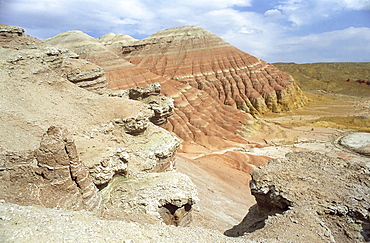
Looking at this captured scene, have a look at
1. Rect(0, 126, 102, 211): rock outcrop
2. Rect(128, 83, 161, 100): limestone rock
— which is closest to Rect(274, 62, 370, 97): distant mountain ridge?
Rect(128, 83, 161, 100): limestone rock

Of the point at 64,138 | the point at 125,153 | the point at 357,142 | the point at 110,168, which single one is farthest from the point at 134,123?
the point at 357,142

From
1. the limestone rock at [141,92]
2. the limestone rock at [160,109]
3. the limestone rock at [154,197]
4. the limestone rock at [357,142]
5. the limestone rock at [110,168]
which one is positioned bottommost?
the limestone rock at [357,142]

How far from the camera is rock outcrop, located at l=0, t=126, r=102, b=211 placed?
6320 mm

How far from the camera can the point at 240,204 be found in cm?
1630

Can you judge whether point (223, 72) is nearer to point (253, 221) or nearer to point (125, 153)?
point (253, 221)

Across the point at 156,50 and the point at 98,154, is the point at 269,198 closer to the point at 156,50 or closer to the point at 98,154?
the point at 98,154

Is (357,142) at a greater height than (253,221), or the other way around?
(253,221)

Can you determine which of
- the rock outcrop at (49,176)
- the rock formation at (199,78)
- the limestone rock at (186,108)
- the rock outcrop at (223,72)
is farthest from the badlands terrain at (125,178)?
the rock outcrop at (223,72)

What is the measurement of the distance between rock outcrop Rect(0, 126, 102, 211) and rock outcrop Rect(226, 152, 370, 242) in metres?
5.61

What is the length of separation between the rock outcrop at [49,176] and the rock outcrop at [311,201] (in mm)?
5610

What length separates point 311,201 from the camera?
28.7ft

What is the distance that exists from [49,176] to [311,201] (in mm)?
8769

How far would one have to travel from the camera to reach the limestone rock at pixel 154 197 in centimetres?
898

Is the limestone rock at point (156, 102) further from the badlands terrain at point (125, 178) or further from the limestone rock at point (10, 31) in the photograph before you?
the limestone rock at point (10, 31)
